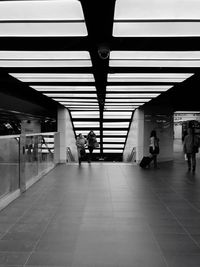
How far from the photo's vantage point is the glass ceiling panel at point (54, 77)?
9312mm

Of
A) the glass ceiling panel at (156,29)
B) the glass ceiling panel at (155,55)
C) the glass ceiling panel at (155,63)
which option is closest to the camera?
the glass ceiling panel at (156,29)

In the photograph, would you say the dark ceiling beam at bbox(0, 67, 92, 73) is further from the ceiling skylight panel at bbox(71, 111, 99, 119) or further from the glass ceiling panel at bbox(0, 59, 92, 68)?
the ceiling skylight panel at bbox(71, 111, 99, 119)

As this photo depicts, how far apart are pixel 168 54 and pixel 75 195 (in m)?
3.81

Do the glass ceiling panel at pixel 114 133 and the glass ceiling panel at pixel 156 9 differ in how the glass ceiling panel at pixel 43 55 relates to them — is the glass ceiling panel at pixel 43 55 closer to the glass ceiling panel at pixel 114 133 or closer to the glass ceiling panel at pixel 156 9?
the glass ceiling panel at pixel 156 9

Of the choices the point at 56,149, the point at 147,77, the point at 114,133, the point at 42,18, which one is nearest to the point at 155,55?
the point at 147,77

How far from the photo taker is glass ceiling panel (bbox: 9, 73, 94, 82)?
30.6ft

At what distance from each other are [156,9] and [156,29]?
0.88 meters

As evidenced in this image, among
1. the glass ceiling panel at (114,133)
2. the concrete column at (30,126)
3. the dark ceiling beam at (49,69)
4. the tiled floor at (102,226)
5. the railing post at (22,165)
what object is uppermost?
the dark ceiling beam at (49,69)

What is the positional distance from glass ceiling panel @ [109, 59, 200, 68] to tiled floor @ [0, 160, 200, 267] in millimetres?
2993

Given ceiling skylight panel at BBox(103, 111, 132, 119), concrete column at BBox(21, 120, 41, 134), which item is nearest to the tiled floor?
concrete column at BBox(21, 120, 41, 134)

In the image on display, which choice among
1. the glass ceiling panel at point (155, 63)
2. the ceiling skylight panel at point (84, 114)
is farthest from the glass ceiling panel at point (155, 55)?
the ceiling skylight panel at point (84, 114)

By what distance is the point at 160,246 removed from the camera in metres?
4.59

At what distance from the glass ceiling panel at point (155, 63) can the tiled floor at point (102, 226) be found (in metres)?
2.99

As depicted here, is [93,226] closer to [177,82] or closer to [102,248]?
[102,248]
